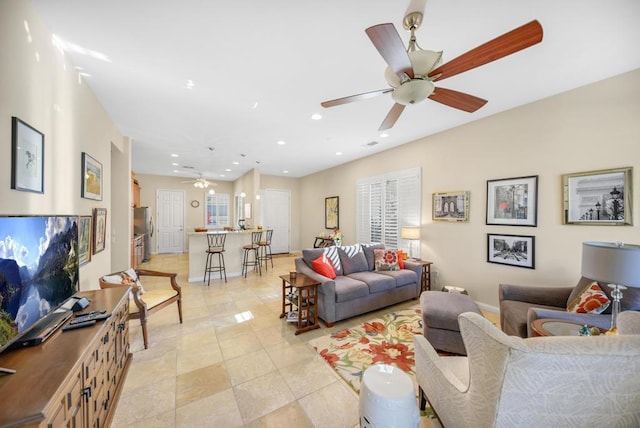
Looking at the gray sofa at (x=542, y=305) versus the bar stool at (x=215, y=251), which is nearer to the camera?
the gray sofa at (x=542, y=305)

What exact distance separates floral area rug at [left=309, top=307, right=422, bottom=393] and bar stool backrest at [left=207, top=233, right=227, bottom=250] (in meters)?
3.41

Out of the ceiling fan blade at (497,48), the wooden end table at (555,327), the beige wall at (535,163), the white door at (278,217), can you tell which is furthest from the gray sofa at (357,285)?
the white door at (278,217)

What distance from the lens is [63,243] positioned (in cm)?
151

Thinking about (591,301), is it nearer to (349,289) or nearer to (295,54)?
(349,289)

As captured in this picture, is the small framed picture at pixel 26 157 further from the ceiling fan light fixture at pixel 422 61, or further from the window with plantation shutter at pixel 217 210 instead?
the window with plantation shutter at pixel 217 210

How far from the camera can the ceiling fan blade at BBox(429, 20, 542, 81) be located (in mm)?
Result: 1230

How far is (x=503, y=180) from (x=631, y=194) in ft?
3.61

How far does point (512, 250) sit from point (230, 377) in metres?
3.73

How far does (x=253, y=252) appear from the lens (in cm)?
596

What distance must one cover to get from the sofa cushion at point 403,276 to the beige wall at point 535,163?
631 mm

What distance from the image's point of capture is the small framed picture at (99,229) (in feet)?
9.14

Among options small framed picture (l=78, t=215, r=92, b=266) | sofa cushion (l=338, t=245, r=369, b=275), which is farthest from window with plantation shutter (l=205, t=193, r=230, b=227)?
sofa cushion (l=338, t=245, r=369, b=275)

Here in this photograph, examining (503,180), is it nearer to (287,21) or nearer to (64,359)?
(287,21)

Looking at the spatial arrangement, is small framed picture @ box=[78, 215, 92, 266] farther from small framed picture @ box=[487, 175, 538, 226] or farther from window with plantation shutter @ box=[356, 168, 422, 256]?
small framed picture @ box=[487, 175, 538, 226]
